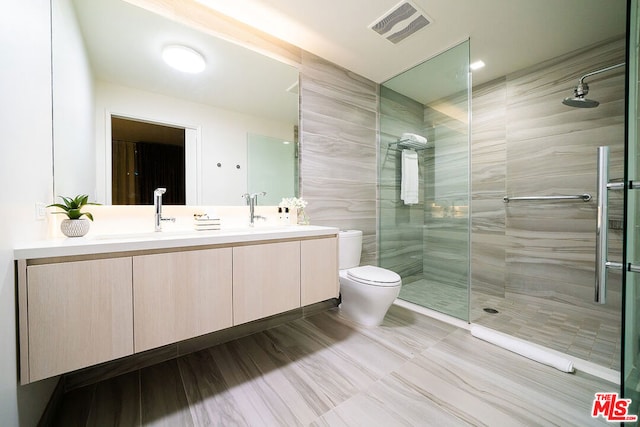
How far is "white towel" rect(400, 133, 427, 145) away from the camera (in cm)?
249

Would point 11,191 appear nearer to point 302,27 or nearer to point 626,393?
point 302,27

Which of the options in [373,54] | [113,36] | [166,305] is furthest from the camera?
[373,54]

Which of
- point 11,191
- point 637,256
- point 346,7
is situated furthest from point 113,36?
point 637,256

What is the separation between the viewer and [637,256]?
2.99 ft

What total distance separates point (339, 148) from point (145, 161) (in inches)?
61.1

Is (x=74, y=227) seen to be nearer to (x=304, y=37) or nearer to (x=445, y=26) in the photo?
(x=304, y=37)

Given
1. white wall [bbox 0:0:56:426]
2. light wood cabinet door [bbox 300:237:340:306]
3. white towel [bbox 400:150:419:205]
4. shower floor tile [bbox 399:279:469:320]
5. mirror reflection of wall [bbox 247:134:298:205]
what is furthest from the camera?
white towel [bbox 400:150:419:205]

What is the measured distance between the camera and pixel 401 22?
1.78 metres

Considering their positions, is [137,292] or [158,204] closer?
[137,292]

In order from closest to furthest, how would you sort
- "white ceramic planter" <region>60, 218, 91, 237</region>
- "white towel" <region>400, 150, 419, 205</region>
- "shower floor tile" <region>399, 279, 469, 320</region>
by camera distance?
1. "white ceramic planter" <region>60, 218, 91, 237</region>
2. "shower floor tile" <region>399, 279, 469, 320</region>
3. "white towel" <region>400, 150, 419, 205</region>

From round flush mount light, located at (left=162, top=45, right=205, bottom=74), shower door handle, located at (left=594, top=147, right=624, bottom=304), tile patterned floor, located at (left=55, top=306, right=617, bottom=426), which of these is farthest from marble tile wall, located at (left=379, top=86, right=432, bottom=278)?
round flush mount light, located at (left=162, top=45, right=205, bottom=74)

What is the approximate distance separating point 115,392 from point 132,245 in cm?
86

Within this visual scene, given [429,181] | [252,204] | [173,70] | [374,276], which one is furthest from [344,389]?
[173,70]

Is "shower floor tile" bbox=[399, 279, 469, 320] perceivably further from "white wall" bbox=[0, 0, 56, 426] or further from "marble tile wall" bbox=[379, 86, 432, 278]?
"white wall" bbox=[0, 0, 56, 426]
